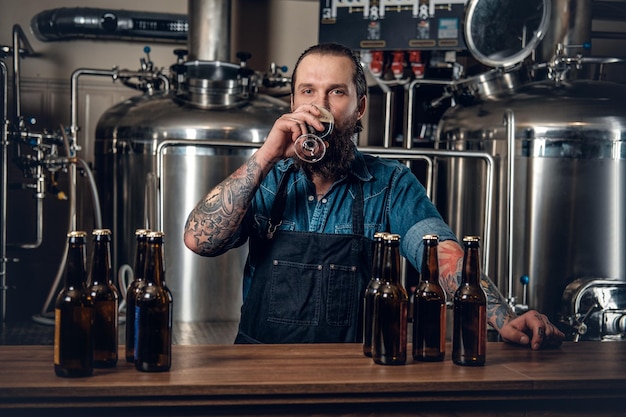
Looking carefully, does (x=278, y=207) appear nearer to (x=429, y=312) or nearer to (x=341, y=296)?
(x=341, y=296)

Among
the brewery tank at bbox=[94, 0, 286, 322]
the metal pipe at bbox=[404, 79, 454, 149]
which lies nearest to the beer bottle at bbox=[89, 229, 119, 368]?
the brewery tank at bbox=[94, 0, 286, 322]

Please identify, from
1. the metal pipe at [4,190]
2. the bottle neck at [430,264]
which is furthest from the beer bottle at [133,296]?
the metal pipe at [4,190]

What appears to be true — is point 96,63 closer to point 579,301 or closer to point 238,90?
point 238,90

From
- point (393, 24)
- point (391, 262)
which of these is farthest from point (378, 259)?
point (393, 24)

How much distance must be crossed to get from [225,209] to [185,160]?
2524 mm

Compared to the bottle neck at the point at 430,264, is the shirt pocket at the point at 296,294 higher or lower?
lower

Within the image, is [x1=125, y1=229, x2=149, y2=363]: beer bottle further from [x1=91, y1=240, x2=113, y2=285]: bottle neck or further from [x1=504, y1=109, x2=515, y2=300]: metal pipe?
[x1=504, y1=109, x2=515, y2=300]: metal pipe

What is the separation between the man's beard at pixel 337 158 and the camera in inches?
87.0

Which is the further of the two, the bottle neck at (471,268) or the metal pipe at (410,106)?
the metal pipe at (410,106)

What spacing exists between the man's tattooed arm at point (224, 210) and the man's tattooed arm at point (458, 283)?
0.50 metres

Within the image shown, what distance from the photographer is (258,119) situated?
4688 mm

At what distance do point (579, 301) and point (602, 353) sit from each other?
2263 millimetres

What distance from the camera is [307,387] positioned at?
137cm

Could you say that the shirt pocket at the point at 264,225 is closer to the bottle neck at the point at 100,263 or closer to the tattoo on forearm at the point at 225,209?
the tattoo on forearm at the point at 225,209
